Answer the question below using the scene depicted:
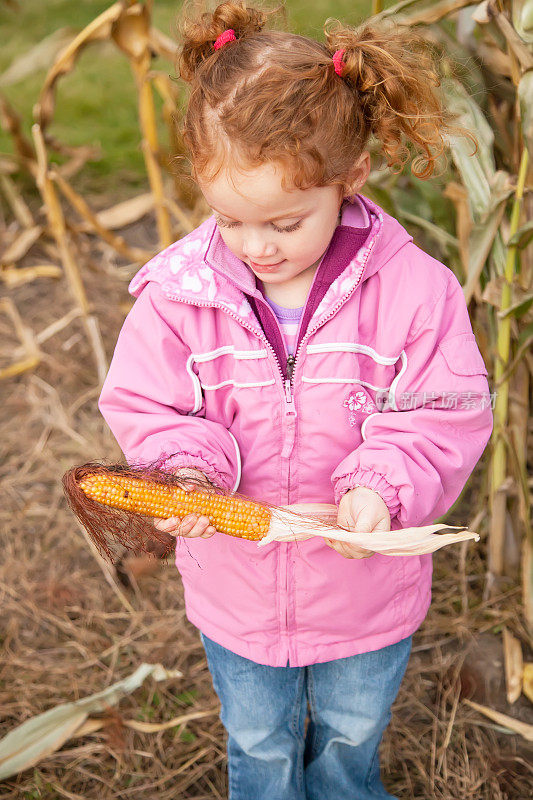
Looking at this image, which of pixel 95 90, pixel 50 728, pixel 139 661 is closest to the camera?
pixel 50 728

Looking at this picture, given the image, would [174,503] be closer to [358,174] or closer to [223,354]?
[223,354]

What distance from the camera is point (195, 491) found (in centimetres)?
146

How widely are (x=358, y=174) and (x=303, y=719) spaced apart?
4.08ft

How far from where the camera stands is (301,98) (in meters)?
1.31

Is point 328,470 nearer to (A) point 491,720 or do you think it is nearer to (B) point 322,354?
(B) point 322,354

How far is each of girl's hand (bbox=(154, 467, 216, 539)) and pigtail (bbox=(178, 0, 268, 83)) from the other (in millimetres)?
724

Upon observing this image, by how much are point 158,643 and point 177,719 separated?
0.94 ft

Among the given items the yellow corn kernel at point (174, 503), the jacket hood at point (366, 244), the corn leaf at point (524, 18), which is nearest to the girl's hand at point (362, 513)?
the yellow corn kernel at point (174, 503)

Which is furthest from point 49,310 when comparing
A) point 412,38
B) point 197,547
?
point 412,38

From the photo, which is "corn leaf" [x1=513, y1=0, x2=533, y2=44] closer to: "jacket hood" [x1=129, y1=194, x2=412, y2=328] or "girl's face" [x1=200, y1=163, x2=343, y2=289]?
"jacket hood" [x1=129, y1=194, x2=412, y2=328]

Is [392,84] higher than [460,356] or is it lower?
higher

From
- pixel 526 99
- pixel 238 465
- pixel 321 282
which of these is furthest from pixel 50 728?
pixel 526 99

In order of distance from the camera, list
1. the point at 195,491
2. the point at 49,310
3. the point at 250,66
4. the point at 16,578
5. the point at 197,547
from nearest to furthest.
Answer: the point at 250,66, the point at 195,491, the point at 197,547, the point at 16,578, the point at 49,310

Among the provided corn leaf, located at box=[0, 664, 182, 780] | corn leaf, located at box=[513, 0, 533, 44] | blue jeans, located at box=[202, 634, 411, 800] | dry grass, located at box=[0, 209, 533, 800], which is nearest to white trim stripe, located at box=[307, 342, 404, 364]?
blue jeans, located at box=[202, 634, 411, 800]
